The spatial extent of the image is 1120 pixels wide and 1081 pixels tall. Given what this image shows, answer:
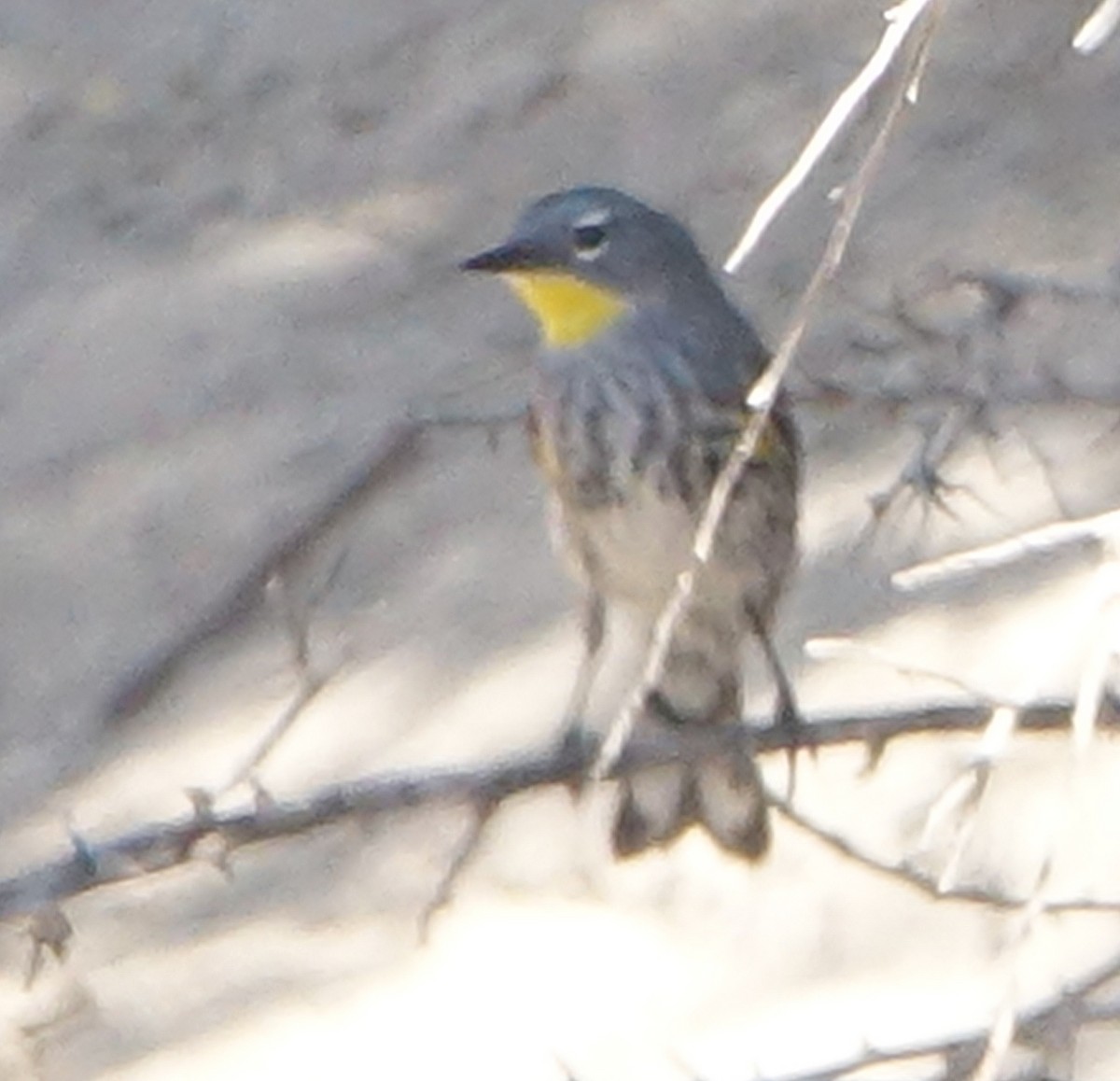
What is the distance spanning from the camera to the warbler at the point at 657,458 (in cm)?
378

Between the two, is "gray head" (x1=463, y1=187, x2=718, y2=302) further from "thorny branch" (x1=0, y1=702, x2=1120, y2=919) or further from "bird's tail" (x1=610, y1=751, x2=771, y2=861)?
"thorny branch" (x1=0, y1=702, x2=1120, y2=919)

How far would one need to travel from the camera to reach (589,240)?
400 centimetres

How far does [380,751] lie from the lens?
5203mm

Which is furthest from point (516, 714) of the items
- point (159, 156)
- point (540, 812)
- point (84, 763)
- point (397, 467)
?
point (397, 467)

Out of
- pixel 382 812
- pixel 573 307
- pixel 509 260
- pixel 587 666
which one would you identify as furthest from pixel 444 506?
pixel 382 812

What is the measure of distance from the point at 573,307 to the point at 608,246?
12 cm

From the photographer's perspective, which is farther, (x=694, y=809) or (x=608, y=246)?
(x=608, y=246)

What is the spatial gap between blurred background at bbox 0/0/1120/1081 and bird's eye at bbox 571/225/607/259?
0.38 m

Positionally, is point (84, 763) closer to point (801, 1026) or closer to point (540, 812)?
point (540, 812)

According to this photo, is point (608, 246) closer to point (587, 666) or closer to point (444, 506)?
point (587, 666)

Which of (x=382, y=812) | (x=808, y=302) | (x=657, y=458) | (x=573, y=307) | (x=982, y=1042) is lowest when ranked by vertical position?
(x=982, y=1042)

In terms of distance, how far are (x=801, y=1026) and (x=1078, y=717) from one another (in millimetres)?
2796

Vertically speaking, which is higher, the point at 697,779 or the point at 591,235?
the point at 591,235

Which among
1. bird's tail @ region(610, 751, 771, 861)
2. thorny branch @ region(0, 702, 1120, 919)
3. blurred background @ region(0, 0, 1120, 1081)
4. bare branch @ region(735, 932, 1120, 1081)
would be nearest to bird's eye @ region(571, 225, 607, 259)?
blurred background @ region(0, 0, 1120, 1081)
